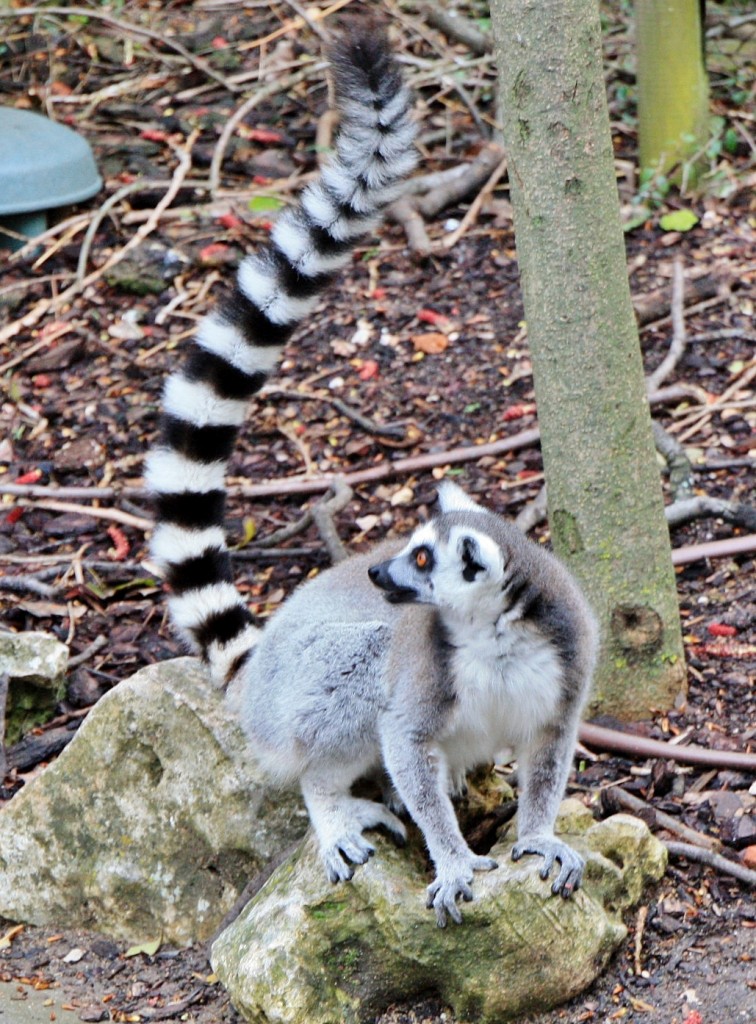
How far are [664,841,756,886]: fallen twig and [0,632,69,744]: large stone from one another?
2451mm

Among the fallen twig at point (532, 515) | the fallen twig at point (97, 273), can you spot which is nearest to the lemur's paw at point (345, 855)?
the fallen twig at point (532, 515)

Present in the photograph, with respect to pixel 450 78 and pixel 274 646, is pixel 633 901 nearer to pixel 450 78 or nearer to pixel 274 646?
pixel 274 646

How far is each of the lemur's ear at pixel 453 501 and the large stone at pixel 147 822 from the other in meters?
0.97

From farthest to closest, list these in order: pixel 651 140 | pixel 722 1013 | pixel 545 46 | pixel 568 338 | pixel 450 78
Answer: pixel 450 78 < pixel 651 140 < pixel 568 338 < pixel 545 46 < pixel 722 1013

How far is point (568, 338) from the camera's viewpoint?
13.8 feet

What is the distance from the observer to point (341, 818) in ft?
11.8

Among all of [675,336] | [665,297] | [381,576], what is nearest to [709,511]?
[675,336]

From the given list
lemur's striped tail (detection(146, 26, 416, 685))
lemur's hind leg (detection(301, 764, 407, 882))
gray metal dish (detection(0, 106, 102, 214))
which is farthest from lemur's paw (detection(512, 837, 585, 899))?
gray metal dish (detection(0, 106, 102, 214))

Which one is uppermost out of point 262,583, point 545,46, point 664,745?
point 545,46

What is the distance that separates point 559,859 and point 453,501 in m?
1.11

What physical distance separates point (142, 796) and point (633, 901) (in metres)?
1.54

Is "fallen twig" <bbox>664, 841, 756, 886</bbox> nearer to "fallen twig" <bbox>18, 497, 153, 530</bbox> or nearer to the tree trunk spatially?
"fallen twig" <bbox>18, 497, 153, 530</bbox>

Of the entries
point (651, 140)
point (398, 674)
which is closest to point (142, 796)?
point (398, 674)

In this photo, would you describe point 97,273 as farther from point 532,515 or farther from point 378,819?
point 378,819
